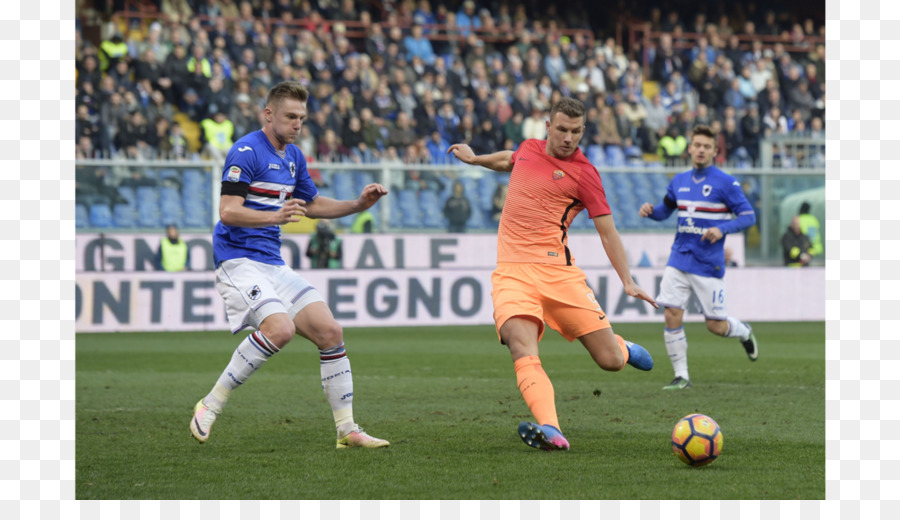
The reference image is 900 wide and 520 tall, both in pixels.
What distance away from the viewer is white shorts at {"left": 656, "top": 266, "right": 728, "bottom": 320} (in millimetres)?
10453

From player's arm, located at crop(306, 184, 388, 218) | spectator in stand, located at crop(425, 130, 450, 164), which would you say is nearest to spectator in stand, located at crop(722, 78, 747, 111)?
spectator in stand, located at crop(425, 130, 450, 164)

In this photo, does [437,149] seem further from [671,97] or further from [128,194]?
[671,97]

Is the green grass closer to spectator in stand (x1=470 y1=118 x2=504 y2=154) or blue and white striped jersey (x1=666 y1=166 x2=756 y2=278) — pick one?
blue and white striped jersey (x1=666 y1=166 x2=756 y2=278)

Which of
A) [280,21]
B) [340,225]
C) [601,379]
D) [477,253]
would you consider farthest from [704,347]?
[280,21]

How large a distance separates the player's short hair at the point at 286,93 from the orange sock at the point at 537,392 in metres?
2.05

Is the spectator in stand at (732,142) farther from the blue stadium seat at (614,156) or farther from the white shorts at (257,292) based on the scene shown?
the white shorts at (257,292)

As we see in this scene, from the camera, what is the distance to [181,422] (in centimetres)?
830

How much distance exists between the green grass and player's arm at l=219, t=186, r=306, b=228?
135 cm

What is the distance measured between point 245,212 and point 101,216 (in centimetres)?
1180

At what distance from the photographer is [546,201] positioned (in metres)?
7.22

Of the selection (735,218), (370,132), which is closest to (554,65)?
(370,132)

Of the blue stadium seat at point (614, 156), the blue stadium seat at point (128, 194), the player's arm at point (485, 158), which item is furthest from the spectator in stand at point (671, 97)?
the player's arm at point (485, 158)

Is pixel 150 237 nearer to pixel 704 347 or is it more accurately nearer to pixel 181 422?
pixel 704 347

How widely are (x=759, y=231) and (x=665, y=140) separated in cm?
310
